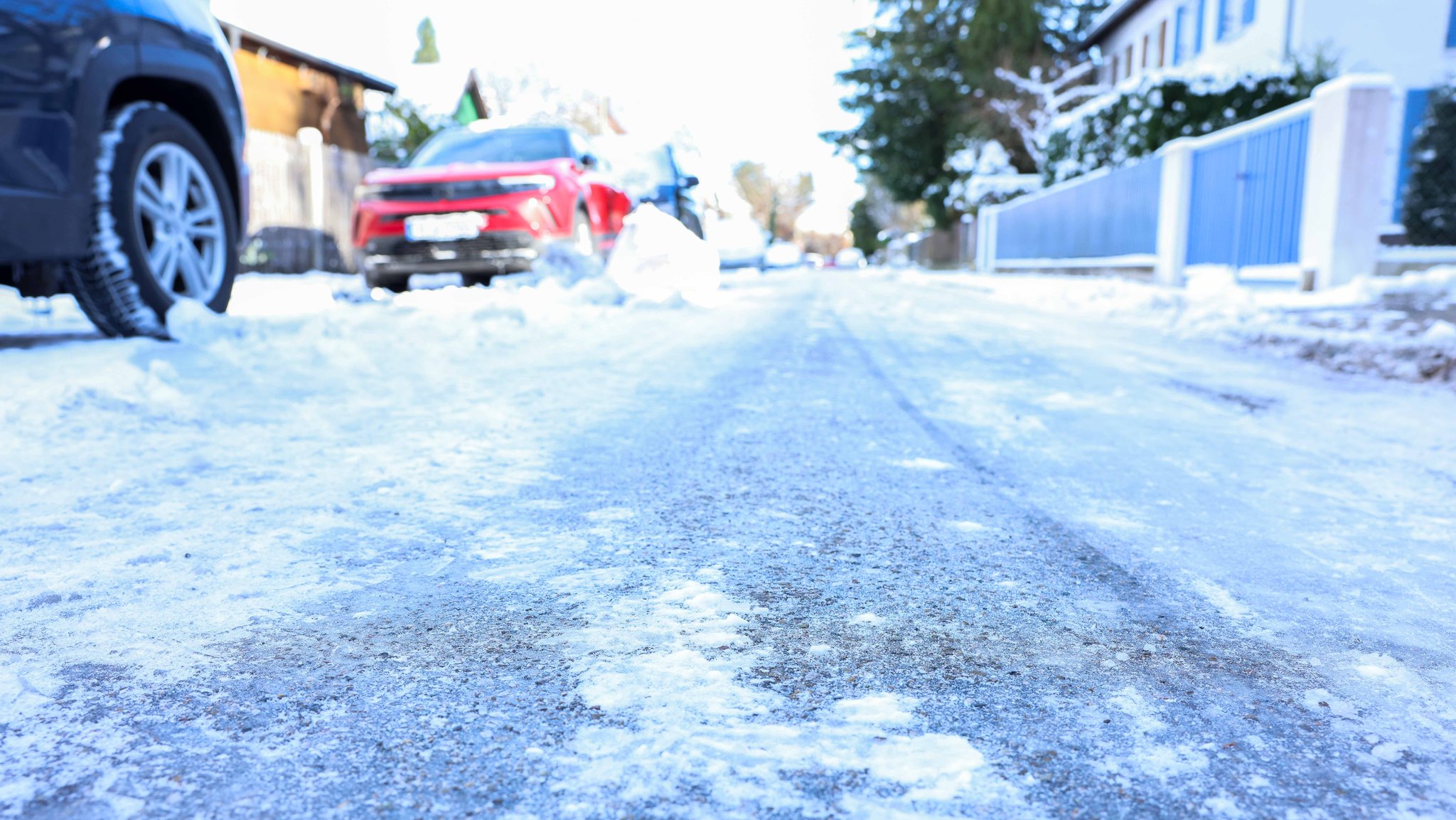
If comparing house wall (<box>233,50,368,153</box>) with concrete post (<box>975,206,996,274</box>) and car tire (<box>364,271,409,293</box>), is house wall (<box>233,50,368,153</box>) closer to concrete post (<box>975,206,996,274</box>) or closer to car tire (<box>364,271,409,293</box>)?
car tire (<box>364,271,409,293</box>)

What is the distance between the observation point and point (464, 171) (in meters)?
7.75

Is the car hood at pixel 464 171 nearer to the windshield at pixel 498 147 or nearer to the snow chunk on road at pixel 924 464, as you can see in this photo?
the windshield at pixel 498 147

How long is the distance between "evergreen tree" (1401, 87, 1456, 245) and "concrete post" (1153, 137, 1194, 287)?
319 centimetres

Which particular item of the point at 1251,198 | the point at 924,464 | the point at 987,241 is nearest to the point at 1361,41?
the point at 987,241

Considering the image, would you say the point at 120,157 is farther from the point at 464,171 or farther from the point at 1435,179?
the point at 1435,179

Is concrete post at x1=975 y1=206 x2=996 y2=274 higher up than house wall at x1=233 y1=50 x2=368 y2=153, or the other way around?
house wall at x1=233 y1=50 x2=368 y2=153

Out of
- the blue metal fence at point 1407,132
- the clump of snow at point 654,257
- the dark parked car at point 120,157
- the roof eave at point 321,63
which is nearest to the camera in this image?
the dark parked car at point 120,157

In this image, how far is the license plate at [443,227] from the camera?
7.62m

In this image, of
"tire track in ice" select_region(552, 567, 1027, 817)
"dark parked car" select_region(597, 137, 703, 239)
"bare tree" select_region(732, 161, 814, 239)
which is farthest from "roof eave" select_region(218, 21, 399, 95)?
"bare tree" select_region(732, 161, 814, 239)

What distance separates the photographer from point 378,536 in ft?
5.98

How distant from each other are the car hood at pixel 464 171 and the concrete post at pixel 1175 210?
22.4ft

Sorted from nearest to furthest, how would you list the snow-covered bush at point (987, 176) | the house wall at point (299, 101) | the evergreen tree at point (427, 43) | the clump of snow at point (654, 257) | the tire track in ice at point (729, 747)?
the tire track in ice at point (729, 747) → the clump of snow at point (654, 257) → the house wall at point (299, 101) → the snow-covered bush at point (987, 176) → the evergreen tree at point (427, 43)

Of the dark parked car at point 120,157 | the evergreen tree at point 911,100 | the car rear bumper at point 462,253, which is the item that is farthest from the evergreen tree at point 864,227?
the dark parked car at point 120,157

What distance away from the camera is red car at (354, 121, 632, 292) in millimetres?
7602
